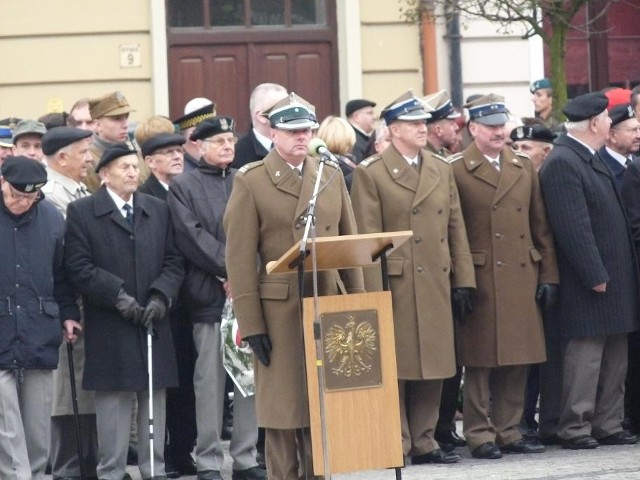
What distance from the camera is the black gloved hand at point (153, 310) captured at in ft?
31.8

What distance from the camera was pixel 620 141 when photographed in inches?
443

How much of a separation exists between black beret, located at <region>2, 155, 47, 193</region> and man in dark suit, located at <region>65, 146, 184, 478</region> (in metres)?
0.54

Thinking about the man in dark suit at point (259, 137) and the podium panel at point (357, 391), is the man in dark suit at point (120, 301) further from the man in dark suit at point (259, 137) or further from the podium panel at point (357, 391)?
the podium panel at point (357, 391)

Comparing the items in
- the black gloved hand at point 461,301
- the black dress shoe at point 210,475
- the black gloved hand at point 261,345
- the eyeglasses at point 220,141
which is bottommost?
the black dress shoe at point 210,475

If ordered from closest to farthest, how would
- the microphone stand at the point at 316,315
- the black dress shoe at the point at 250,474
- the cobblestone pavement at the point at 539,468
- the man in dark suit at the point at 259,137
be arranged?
the microphone stand at the point at 316,315 → the cobblestone pavement at the point at 539,468 → the black dress shoe at the point at 250,474 → the man in dark suit at the point at 259,137

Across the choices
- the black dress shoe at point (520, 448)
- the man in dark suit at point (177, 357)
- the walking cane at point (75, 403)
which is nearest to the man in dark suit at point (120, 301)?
the walking cane at point (75, 403)

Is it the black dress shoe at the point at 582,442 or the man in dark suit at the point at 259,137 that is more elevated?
the man in dark suit at the point at 259,137

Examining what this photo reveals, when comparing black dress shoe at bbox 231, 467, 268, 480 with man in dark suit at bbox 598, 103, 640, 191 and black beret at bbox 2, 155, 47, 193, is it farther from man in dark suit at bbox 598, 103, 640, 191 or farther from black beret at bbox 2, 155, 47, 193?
man in dark suit at bbox 598, 103, 640, 191

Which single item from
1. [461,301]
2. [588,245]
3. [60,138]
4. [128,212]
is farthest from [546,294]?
[60,138]

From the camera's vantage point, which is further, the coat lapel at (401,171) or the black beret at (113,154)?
the coat lapel at (401,171)

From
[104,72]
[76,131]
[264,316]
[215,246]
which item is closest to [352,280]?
[264,316]

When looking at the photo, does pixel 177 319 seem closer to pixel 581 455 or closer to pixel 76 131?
pixel 76 131

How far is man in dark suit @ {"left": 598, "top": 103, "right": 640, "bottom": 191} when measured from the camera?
36.6 feet

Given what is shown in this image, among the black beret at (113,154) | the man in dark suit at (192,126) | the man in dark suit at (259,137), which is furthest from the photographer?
Result: the man in dark suit at (192,126)
